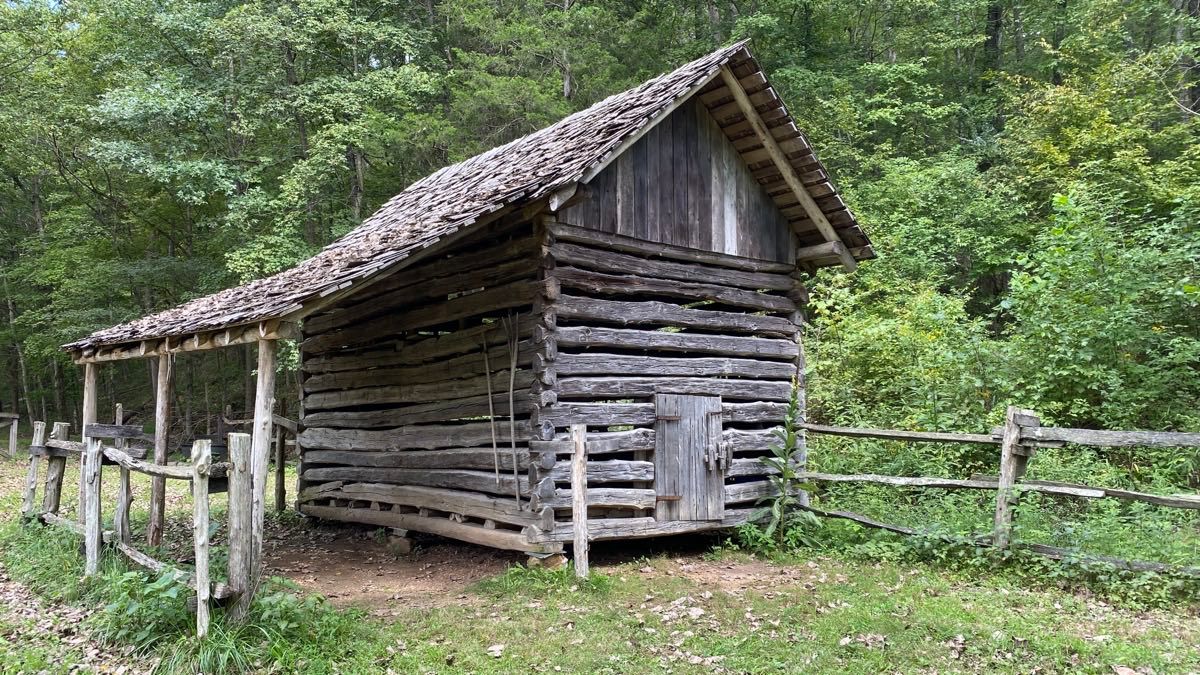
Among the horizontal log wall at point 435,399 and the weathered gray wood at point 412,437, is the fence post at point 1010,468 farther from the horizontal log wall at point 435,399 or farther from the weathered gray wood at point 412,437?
the weathered gray wood at point 412,437

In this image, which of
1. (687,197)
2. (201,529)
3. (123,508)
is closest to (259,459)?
(201,529)

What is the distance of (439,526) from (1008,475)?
6555 millimetres

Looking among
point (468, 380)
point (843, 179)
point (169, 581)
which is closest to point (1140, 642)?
point (468, 380)

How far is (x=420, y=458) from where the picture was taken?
33.1 feet

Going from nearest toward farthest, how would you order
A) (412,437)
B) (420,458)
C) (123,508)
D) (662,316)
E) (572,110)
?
1. (123,508)
2. (662,316)
3. (420,458)
4. (412,437)
5. (572,110)

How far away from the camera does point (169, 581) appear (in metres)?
6.10

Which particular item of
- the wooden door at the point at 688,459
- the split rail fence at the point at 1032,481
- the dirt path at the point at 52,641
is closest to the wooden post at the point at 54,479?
the dirt path at the point at 52,641

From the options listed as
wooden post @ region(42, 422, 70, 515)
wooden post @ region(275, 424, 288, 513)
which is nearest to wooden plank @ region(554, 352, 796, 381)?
wooden post @ region(275, 424, 288, 513)

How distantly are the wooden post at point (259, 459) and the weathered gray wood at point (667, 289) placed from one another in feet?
10.2

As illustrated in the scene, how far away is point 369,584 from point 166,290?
20.9 meters

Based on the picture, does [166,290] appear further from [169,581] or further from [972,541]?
[972,541]

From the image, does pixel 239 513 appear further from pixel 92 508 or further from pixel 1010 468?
pixel 1010 468

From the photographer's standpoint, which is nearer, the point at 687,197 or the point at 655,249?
the point at 655,249

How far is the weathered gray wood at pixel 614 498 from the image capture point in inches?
327
